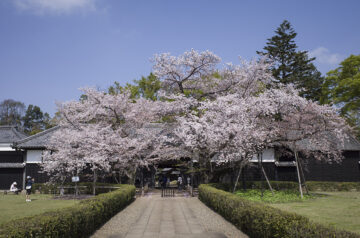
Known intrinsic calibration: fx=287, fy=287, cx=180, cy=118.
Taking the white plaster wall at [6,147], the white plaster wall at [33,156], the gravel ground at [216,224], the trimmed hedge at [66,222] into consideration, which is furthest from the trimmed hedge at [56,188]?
the gravel ground at [216,224]

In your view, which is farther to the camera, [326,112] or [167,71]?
[167,71]

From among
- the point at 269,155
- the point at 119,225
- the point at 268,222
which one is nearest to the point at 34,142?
the point at 119,225

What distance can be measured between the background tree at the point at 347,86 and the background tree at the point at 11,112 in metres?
60.9

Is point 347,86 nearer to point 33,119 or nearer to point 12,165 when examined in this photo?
point 12,165

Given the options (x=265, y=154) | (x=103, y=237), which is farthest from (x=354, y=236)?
(x=265, y=154)

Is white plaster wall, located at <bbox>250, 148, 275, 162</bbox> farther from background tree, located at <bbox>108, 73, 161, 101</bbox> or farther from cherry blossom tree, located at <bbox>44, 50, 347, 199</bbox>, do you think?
background tree, located at <bbox>108, 73, 161, 101</bbox>

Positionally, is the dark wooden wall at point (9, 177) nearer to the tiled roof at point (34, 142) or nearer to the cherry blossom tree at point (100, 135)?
the tiled roof at point (34, 142)

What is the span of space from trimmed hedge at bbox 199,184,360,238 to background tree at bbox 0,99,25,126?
6317 cm

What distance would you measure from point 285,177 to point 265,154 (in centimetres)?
309

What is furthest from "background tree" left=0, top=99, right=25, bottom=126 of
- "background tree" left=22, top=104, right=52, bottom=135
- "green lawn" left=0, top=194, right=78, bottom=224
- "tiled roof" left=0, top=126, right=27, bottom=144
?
"green lawn" left=0, top=194, right=78, bottom=224

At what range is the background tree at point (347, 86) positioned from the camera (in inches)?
1314

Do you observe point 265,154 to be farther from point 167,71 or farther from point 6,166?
point 6,166

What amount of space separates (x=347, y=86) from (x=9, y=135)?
39372mm

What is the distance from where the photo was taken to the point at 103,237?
891 cm
